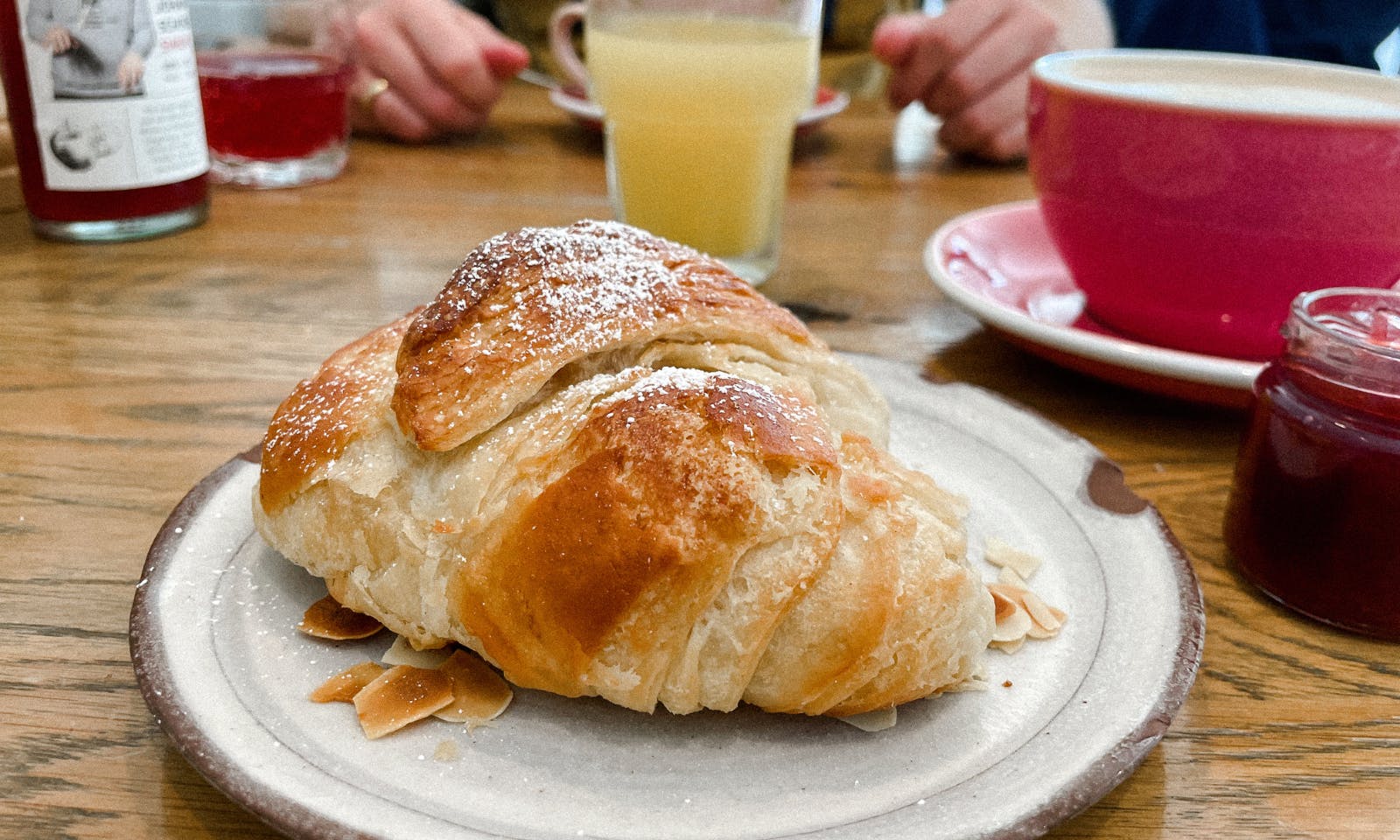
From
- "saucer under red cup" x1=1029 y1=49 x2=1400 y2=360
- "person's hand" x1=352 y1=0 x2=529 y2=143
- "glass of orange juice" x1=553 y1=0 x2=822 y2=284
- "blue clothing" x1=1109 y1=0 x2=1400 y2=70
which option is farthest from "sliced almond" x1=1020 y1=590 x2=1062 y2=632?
"blue clothing" x1=1109 y1=0 x2=1400 y2=70

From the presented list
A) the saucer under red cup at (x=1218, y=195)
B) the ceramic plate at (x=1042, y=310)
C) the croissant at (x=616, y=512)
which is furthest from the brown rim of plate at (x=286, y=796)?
the saucer under red cup at (x=1218, y=195)

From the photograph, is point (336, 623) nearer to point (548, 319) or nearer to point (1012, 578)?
point (548, 319)

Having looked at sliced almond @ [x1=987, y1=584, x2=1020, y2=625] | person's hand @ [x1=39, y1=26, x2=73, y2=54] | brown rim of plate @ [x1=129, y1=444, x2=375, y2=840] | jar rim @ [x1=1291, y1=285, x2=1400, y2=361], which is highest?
person's hand @ [x1=39, y1=26, x2=73, y2=54]

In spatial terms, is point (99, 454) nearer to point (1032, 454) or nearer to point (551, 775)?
point (551, 775)

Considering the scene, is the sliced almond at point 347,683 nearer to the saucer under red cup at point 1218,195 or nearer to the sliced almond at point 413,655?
the sliced almond at point 413,655

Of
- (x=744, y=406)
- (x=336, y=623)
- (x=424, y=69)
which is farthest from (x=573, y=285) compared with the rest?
(x=424, y=69)

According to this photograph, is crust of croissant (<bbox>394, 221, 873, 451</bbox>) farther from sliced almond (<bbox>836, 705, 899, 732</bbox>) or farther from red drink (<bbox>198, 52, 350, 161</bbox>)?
red drink (<bbox>198, 52, 350, 161</bbox>)

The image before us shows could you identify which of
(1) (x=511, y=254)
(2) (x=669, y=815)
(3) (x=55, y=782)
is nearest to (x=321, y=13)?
(1) (x=511, y=254)
